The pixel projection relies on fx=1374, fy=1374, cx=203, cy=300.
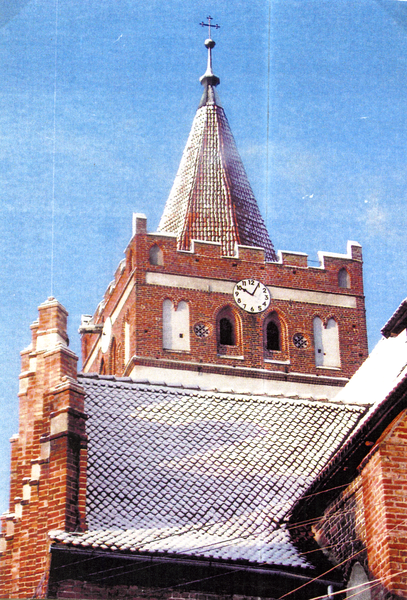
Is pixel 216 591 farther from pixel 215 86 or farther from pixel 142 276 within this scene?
pixel 215 86

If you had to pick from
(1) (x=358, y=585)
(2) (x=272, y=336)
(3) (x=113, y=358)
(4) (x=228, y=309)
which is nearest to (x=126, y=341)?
(3) (x=113, y=358)

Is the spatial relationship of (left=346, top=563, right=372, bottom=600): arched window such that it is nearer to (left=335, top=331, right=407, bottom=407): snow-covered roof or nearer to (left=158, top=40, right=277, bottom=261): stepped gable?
(left=335, top=331, right=407, bottom=407): snow-covered roof

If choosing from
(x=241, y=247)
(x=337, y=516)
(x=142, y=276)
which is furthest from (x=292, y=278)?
(x=337, y=516)

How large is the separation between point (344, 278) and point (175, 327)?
6.20 meters

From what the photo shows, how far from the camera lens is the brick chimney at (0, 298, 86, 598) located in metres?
19.3

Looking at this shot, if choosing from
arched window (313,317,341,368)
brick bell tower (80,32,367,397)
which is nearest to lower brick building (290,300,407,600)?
brick bell tower (80,32,367,397)

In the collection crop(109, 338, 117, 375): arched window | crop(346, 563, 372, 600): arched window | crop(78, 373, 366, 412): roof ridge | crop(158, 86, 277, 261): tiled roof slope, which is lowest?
crop(346, 563, 372, 600): arched window

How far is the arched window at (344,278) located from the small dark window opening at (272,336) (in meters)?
2.74

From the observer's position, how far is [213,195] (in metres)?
45.9

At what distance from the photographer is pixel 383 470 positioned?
17.9 m

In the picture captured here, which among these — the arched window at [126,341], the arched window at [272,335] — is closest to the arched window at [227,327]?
the arched window at [272,335]

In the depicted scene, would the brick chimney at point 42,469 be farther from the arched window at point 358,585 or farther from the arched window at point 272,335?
the arched window at point 272,335

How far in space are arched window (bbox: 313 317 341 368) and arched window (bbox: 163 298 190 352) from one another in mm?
4182

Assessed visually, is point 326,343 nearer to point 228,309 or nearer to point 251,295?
point 251,295
